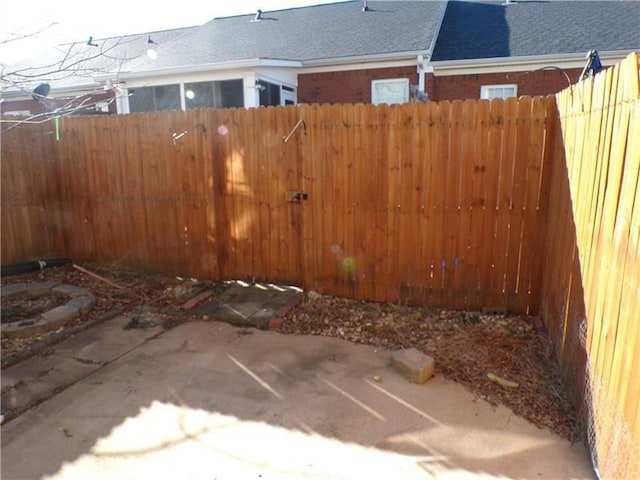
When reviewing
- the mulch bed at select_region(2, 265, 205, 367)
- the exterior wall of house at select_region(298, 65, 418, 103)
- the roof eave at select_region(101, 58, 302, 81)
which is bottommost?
the mulch bed at select_region(2, 265, 205, 367)

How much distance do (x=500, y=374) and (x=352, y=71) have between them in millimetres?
9779

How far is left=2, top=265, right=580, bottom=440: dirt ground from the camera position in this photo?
3004 mm

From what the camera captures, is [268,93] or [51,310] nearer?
[51,310]

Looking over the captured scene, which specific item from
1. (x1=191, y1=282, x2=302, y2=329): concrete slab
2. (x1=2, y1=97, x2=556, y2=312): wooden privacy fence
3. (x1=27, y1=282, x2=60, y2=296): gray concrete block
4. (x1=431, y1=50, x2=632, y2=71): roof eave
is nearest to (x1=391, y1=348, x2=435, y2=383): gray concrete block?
(x1=2, y1=97, x2=556, y2=312): wooden privacy fence

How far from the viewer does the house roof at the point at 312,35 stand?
11016 mm

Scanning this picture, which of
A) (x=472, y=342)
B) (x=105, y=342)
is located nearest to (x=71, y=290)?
(x=105, y=342)

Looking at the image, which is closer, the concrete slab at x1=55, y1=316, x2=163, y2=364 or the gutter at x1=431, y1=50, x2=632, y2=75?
the concrete slab at x1=55, y1=316, x2=163, y2=364

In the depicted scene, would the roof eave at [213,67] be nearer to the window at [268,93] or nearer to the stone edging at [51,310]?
the window at [268,93]

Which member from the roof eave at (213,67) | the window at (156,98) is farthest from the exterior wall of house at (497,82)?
the window at (156,98)

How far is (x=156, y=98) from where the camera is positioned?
Answer: 1159 centimetres

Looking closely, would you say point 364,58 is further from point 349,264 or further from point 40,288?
point 40,288

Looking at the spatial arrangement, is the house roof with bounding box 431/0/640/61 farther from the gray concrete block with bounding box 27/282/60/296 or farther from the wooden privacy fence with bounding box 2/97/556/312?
the gray concrete block with bounding box 27/282/60/296

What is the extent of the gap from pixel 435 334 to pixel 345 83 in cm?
903

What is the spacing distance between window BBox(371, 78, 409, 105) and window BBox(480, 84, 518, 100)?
200cm
